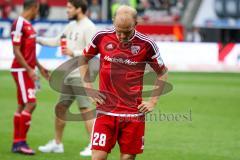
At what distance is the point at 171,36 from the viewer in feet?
106

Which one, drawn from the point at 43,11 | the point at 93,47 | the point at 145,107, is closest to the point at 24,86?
the point at 93,47

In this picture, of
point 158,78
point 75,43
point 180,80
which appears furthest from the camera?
point 180,80

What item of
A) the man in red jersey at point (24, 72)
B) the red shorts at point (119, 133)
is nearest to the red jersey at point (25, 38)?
the man in red jersey at point (24, 72)

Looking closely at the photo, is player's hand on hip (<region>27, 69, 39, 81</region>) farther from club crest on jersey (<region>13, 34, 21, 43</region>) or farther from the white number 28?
the white number 28

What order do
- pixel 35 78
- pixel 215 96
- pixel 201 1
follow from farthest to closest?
pixel 201 1 → pixel 215 96 → pixel 35 78

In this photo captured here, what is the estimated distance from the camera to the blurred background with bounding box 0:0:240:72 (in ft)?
91.5

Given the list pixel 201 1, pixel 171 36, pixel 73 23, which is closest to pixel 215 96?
pixel 73 23

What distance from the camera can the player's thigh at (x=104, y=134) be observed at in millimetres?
9016

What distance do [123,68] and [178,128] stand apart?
643 cm

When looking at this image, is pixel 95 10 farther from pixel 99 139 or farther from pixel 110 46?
pixel 99 139

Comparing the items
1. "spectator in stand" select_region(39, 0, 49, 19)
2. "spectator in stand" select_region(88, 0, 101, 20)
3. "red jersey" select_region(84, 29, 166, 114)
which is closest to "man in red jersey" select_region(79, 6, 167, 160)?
"red jersey" select_region(84, 29, 166, 114)

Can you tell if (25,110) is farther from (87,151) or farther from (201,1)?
(201,1)

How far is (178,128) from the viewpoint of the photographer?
50.4ft

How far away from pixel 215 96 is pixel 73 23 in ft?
30.1
